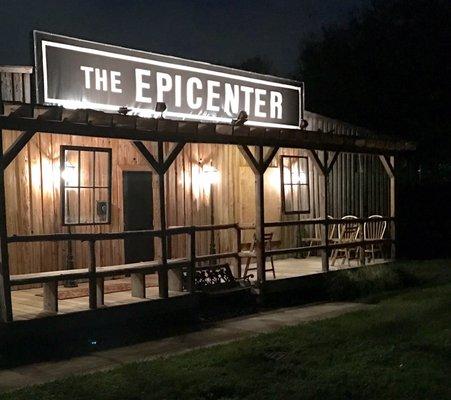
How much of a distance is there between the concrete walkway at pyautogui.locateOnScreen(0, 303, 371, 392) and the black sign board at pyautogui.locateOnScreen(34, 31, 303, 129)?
3875 millimetres

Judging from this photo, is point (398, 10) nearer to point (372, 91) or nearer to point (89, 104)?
point (372, 91)

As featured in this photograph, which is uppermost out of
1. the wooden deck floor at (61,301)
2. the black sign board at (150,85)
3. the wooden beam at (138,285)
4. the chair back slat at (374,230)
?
the black sign board at (150,85)

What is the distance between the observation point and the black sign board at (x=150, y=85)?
32.5ft

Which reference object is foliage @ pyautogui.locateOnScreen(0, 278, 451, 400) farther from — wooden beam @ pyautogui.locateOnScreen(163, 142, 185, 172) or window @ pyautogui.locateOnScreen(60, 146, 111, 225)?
window @ pyautogui.locateOnScreen(60, 146, 111, 225)

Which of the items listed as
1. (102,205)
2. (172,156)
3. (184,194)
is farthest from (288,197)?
(172,156)

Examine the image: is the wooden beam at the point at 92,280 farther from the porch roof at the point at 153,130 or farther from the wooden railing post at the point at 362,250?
the wooden railing post at the point at 362,250

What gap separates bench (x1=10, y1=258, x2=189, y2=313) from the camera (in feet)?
26.0

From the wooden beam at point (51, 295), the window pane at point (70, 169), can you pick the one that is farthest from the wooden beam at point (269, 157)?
the wooden beam at point (51, 295)

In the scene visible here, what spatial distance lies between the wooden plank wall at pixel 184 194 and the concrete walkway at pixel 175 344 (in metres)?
1.98

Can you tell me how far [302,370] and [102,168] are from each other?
564cm

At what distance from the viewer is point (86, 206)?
10852 mm

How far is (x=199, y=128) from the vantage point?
9.87 m

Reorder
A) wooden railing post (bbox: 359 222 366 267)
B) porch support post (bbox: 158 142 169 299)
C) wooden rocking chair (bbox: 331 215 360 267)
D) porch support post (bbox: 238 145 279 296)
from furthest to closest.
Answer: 1. wooden rocking chair (bbox: 331 215 360 267)
2. wooden railing post (bbox: 359 222 366 267)
3. porch support post (bbox: 238 145 279 296)
4. porch support post (bbox: 158 142 169 299)

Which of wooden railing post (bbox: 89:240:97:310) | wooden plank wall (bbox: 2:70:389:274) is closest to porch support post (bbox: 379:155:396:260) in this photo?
wooden plank wall (bbox: 2:70:389:274)
